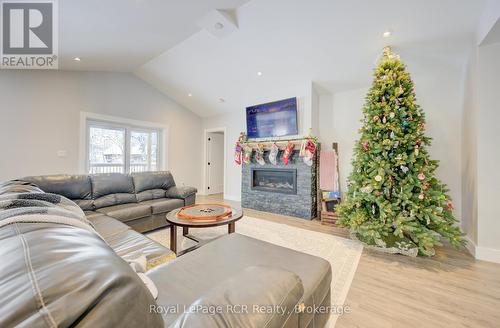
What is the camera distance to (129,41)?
10.3ft

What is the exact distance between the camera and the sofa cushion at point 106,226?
1.89m

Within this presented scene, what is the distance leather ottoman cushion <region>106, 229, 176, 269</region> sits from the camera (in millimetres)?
1461

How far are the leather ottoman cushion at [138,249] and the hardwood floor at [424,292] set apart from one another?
4.47ft

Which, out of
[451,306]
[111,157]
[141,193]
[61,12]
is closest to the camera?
[451,306]

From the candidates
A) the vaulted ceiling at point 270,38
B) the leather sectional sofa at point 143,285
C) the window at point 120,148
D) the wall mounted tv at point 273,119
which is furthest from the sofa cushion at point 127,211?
the wall mounted tv at point 273,119

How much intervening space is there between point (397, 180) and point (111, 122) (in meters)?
5.55

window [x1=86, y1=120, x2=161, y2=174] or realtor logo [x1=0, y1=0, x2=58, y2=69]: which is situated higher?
realtor logo [x1=0, y1=0, x2=58, y2=69]

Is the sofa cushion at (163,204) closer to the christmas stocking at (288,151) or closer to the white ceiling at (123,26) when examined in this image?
the christmas stocking at (288,151)

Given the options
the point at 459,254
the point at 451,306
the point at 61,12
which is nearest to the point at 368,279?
the point at 451,306

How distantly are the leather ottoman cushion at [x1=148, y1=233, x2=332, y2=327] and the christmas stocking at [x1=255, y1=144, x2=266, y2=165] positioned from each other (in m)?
2.97

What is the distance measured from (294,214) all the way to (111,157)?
4431 mm

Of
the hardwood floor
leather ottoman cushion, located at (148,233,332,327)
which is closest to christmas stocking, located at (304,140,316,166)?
the hardwood floor

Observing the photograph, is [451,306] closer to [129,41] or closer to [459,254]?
[459,254]

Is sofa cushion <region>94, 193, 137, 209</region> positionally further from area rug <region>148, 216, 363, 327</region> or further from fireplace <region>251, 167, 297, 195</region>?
fireplace <region>251, 167, 297, 195</region>
